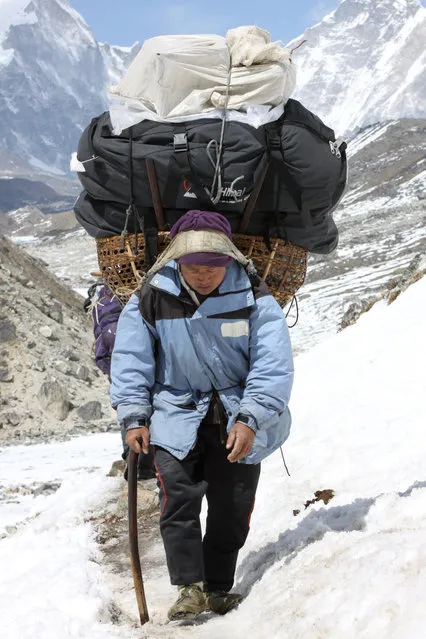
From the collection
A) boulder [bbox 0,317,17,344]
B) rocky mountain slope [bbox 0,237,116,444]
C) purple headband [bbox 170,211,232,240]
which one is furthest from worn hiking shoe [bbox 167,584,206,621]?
boulder [bbox 0,317,17,344]

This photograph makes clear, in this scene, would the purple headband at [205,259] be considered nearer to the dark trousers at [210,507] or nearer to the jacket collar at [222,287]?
the jacket collar at [222,287]

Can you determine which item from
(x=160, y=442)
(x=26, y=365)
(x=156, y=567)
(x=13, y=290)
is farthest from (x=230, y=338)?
(x=13, y=290)

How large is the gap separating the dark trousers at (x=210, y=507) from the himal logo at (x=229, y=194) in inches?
42.3

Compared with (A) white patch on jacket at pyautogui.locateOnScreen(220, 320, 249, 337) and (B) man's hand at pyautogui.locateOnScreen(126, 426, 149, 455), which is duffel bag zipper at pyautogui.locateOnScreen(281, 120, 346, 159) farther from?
(B) man's hand at pyautogui.locateOnScreen(126, 426, 149, 455)

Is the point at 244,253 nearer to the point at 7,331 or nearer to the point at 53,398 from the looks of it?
the point at 53,398

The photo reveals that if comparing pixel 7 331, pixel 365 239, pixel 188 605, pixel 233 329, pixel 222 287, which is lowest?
pixel 365 239

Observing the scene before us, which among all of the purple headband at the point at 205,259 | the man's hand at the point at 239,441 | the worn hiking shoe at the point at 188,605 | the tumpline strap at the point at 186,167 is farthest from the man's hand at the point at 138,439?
the tumpline strap at the point at 186,167

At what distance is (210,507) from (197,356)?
0.82 m

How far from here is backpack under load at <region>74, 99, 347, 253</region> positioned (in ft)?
12.3

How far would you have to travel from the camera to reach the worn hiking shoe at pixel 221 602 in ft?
12.5

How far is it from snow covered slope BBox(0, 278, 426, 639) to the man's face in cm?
134

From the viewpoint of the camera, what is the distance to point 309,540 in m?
4.24

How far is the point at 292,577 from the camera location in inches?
142

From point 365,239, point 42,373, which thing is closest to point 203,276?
point 42,373
